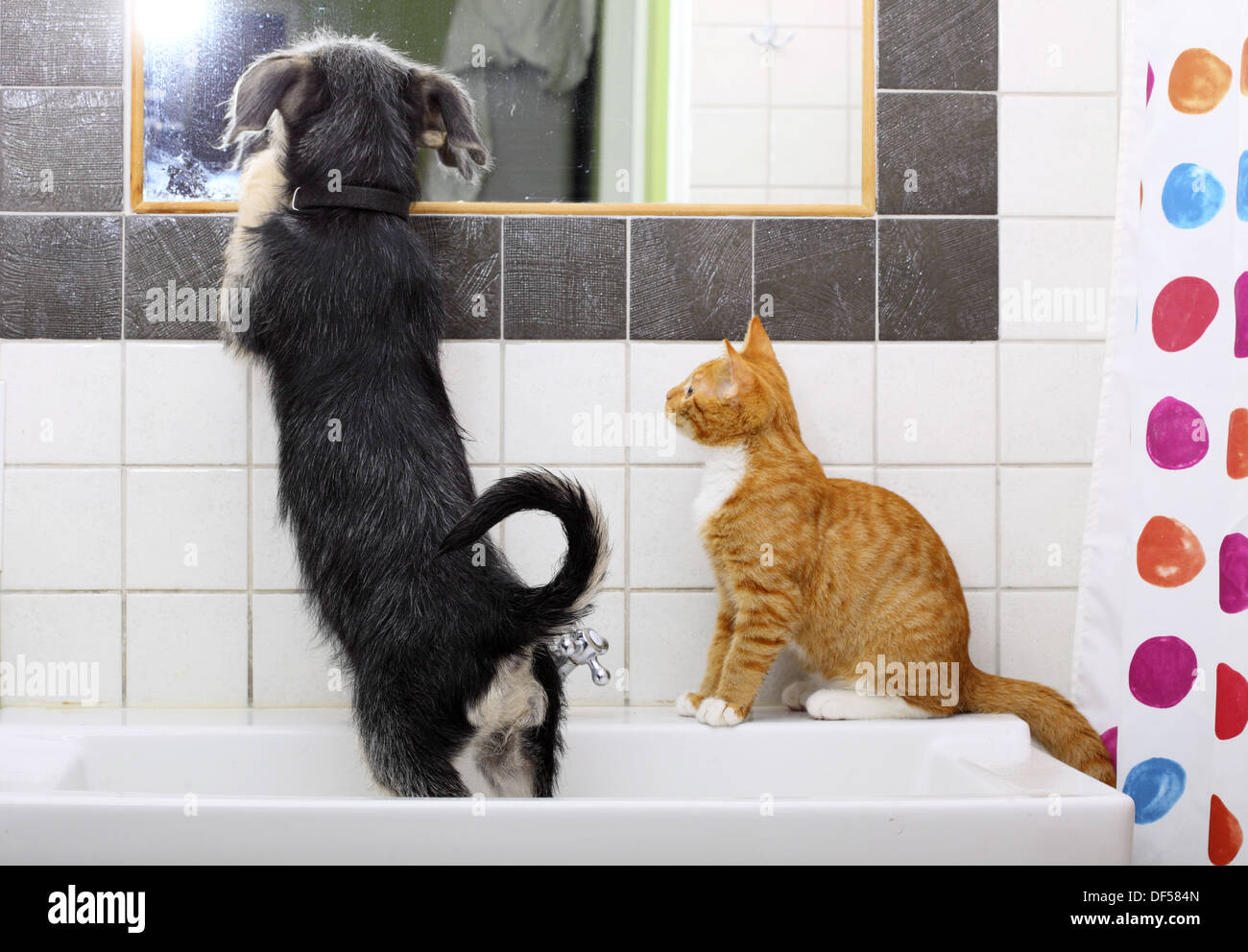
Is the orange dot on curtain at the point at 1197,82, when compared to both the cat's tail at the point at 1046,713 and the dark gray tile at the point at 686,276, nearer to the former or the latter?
the dark gray tile at the point at 686,276

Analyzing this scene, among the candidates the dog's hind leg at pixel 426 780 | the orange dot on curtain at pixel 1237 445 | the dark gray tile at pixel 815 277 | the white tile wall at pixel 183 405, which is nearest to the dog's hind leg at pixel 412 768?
the dog's hind leg at pixel 426 780

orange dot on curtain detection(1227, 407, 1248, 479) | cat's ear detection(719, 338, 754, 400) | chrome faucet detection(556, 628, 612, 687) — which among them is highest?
cat's ear detection(719, 338, 754, 400)

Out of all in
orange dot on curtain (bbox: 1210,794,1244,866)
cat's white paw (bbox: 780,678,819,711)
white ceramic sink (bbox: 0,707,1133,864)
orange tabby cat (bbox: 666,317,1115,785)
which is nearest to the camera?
white ceramic sink (bbox: 0,707,1133,864)

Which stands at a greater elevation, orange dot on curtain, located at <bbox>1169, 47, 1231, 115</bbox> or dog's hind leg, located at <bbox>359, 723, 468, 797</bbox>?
orange dot on curtain, located at <bbox>1169, 47, 1231, 115</bbox>

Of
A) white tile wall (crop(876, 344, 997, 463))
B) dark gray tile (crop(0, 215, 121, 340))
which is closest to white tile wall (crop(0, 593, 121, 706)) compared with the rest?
dark gray tile (crop(0, 215, 121, 340))

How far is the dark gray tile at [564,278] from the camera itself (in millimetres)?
1502

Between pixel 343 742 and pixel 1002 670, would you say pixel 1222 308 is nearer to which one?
pixel 1002 670

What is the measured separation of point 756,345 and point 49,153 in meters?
1.22

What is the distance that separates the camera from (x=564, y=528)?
44.2 inches

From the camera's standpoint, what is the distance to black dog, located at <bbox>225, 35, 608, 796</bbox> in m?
1.15

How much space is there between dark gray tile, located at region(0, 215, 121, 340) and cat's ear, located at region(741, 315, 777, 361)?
1.05 meters

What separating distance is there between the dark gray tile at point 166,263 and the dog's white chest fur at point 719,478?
877mm

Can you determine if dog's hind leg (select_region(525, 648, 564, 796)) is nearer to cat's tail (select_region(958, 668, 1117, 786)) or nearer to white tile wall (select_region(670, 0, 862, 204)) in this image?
cat's tail (select_region(958, 668, 1117, 786))
